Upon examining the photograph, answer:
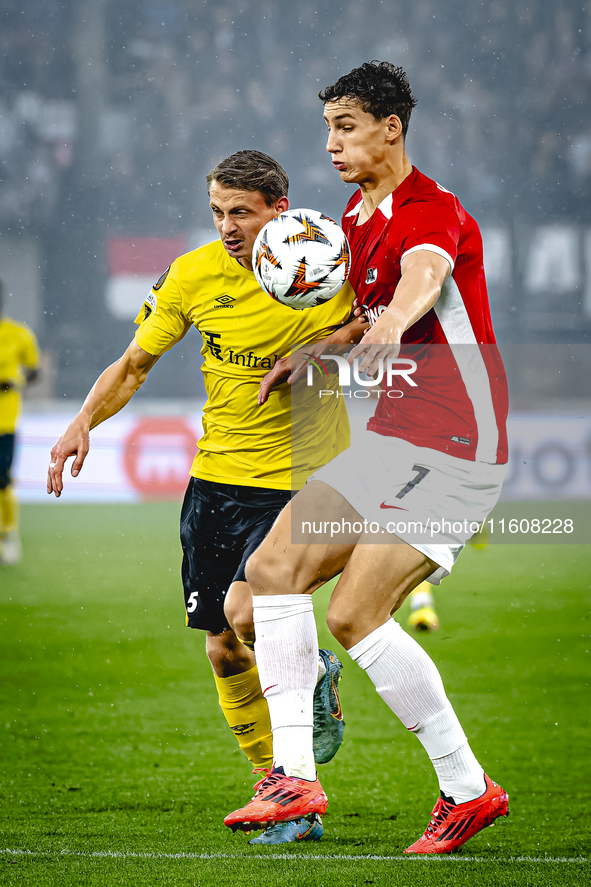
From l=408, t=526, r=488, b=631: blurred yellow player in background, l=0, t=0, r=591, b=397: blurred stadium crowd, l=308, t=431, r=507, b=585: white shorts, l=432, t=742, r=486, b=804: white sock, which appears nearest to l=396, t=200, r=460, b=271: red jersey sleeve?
l=308, t=431, r=507, b=585: white shorts

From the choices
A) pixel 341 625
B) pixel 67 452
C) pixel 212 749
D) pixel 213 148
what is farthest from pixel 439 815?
pixel 213 148

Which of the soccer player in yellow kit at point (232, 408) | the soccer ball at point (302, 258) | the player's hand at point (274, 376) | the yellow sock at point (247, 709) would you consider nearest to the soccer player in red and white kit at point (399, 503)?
the soccer ball at point (302, 258)

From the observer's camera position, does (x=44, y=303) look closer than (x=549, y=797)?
No

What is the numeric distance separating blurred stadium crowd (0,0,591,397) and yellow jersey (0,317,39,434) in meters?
6.91

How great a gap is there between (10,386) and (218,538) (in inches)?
208

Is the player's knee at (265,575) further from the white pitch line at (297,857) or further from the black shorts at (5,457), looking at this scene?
the black shorts at (5,457)

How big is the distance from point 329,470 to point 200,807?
4.32ft

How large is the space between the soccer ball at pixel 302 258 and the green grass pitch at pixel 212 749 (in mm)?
1502

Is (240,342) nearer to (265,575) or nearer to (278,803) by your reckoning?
(265,575)

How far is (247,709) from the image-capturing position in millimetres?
3342

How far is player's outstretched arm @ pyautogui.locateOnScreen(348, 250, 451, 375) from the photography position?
217 centimetres

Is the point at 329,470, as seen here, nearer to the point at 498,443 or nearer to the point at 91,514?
the point at 498,443

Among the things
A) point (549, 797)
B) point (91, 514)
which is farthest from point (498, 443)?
point (91, 514)

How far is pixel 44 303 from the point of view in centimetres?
1568
